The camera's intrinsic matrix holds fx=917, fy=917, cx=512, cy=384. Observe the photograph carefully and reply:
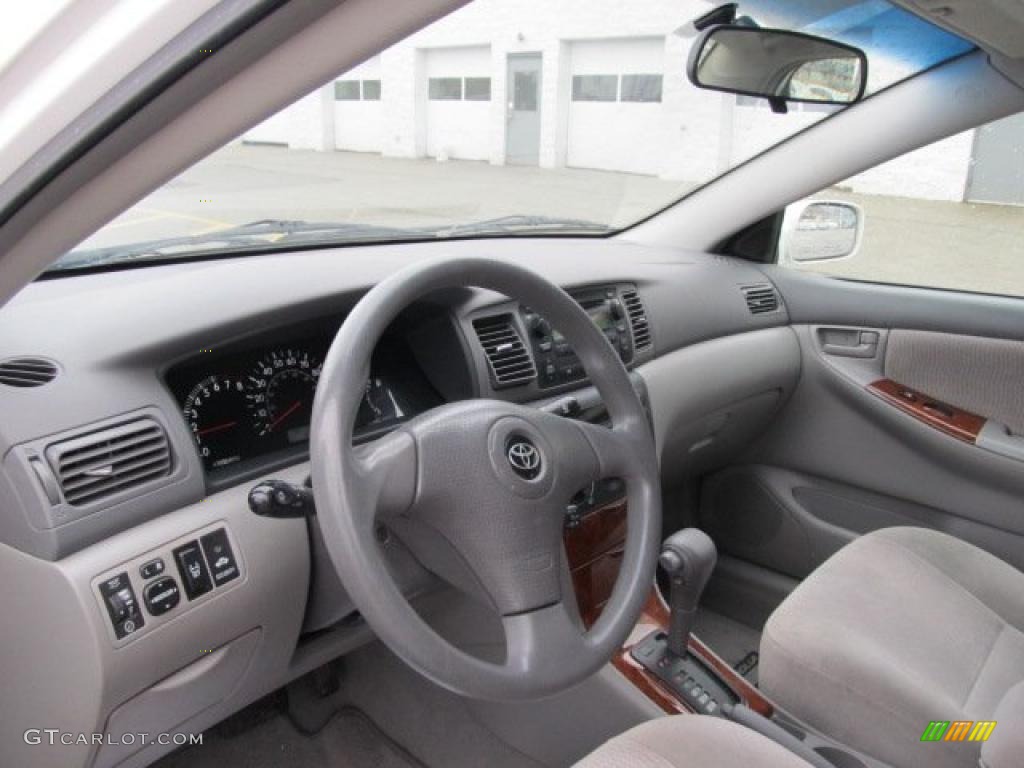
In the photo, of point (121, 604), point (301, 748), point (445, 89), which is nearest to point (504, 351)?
point (121, 604)

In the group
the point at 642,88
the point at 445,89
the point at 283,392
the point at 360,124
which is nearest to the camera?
the point at 283,392

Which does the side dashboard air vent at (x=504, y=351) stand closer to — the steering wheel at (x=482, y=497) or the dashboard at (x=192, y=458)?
the dashboard at (x=192, y=458)

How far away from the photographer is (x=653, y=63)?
661 centimetres

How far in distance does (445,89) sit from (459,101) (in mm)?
214

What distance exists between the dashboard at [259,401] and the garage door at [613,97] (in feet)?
14.1

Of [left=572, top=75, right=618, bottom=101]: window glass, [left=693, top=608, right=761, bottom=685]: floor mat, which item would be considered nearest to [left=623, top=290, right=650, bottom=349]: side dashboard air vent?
[left=693, top=608, right=761, bottom=685]: floor mat

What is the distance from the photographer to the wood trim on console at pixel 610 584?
6.42ft

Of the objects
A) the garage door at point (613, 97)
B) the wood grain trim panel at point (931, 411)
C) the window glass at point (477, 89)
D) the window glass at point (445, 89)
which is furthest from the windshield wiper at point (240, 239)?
the window glass at point (477, 89)

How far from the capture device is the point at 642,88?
23.5 ft

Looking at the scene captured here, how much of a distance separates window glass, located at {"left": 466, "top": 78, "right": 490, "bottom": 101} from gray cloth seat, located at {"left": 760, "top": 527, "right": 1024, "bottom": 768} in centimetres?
569

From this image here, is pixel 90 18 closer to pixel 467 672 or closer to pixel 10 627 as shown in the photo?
pixel 467 672

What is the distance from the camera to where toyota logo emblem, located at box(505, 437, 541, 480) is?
4.39 feet

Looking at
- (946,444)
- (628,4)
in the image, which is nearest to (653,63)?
(628,4)

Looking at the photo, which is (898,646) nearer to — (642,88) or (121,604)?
(121,604)
